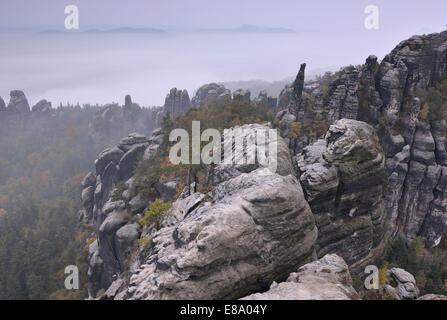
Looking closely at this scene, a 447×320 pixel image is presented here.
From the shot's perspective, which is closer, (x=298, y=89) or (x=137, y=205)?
(x=137, y=205)

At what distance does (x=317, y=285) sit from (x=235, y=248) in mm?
3992

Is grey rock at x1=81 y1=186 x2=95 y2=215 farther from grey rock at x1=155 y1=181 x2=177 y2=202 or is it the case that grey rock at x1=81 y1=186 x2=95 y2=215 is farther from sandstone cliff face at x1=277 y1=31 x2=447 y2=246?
sandstone cliff face at x1=277 y1=31 x2=447 y2=246

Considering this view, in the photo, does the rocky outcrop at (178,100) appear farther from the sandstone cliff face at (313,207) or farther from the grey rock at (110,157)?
the sandstone cliff face at (313,207)

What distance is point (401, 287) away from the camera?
1720 centimetres

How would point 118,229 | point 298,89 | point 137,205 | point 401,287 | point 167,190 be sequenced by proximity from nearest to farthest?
point 401,287
point 118,229
point 167,190
point 137,205
point 298,89

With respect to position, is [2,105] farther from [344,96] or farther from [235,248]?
[235,248]

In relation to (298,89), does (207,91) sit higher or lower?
higher

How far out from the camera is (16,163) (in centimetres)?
13762

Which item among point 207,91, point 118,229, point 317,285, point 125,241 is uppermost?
point 207,91

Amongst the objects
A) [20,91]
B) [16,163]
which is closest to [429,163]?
[16,163]

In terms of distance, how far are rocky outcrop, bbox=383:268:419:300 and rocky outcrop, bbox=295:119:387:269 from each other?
5576 mm

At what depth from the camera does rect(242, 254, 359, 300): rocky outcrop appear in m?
11.1

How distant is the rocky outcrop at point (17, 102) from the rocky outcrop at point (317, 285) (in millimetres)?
191099

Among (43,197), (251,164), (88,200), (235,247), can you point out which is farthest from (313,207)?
(43,197)
